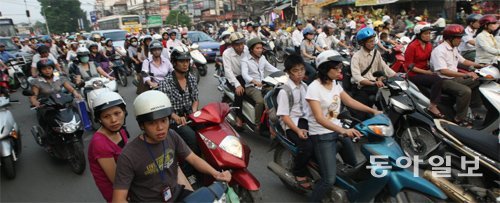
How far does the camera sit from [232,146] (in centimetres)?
310

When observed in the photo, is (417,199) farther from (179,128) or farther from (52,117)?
(52,117)

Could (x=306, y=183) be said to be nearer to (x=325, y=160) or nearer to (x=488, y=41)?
(x=325, y=160)

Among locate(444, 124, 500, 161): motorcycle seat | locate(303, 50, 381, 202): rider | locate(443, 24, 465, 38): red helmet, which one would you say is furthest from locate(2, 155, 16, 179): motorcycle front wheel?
locate(443, 24, 465, 38): red helmet

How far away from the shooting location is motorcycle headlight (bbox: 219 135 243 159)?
3056 mm

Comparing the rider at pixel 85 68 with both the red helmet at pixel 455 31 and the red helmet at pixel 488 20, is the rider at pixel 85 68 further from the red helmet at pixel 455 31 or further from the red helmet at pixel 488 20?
the red helmet at pixel 488 20

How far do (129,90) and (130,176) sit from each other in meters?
8.80

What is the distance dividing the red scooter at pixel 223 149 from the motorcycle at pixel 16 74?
10.0 meters

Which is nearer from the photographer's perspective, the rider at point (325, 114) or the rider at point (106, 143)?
the rider at point (106, 143)

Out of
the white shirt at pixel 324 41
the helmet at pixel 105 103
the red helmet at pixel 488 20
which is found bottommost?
the white shirt at pixel 324 41

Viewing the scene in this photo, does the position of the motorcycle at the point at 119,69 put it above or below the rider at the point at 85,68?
below

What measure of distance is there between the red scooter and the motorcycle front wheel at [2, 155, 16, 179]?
2.69m

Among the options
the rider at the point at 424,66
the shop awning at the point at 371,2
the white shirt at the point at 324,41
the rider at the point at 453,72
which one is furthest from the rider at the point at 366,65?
the shop awning at the point at 371,2

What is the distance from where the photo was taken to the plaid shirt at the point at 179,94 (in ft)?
12.7

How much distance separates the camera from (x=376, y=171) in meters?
2.73
